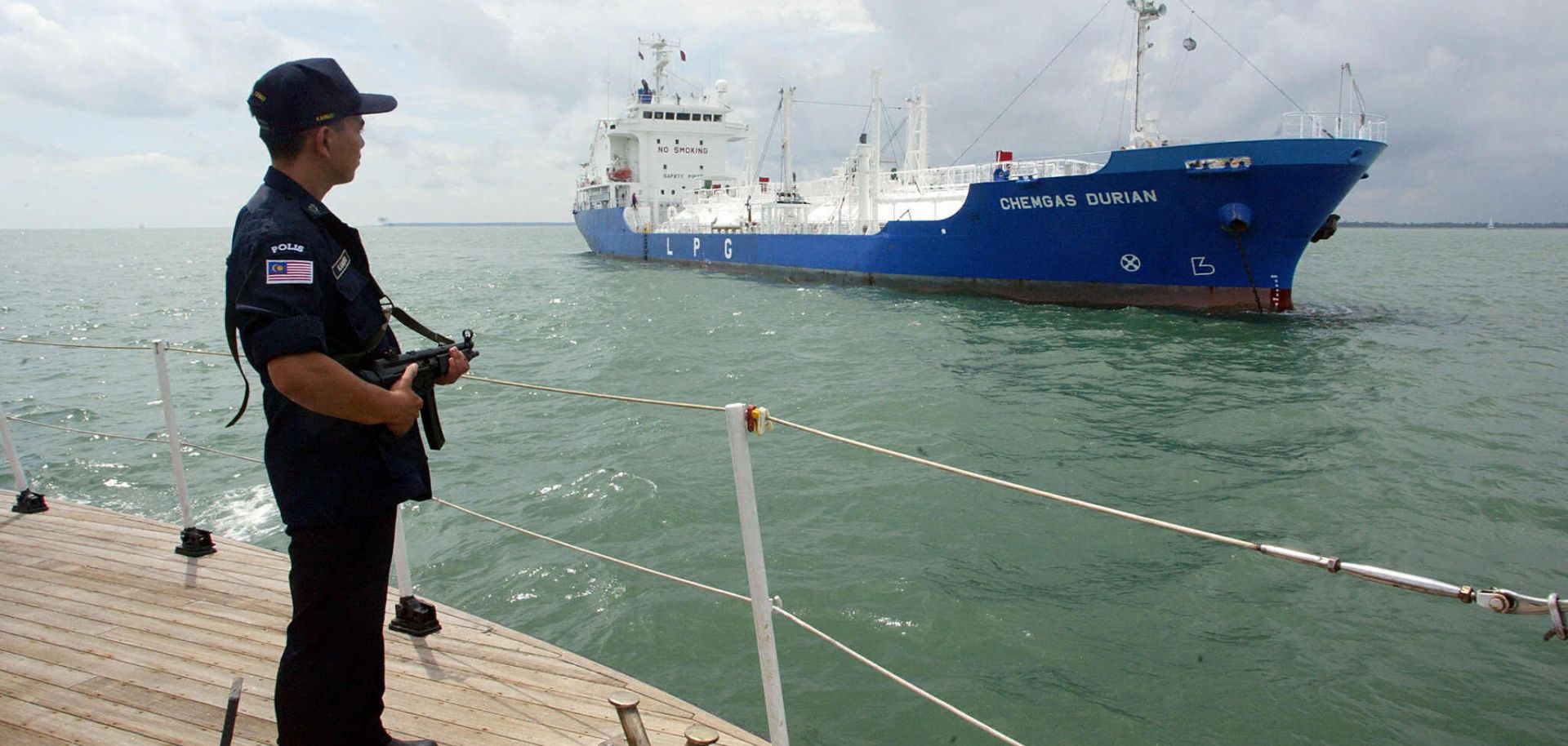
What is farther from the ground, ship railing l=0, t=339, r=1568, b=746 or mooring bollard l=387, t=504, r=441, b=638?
ship railing l=0, t=339, r=1568, b=746

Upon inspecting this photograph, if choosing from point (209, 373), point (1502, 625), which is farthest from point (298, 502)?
point (209, 373)

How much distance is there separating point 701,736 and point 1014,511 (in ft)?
15.7

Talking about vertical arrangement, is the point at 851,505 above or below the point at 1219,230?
below

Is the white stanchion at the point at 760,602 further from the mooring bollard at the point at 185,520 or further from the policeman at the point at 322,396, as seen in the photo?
the mooring bollard at the point at 185,520

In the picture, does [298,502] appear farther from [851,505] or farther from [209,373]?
[209,373]

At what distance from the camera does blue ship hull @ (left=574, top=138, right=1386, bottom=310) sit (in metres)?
15.6

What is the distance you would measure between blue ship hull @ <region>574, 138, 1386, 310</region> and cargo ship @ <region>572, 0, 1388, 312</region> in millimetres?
27

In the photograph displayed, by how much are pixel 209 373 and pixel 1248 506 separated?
48.7ft

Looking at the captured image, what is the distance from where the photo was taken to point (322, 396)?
1.56 metres

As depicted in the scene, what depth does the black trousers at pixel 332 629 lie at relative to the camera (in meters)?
1.75

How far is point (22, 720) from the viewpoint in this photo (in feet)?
7.55

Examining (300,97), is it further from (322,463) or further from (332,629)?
(332,629)

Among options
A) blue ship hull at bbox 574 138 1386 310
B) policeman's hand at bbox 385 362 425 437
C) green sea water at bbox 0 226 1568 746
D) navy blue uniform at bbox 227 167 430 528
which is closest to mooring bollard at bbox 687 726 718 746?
navy blue uniform at bbox 227 167 430 528

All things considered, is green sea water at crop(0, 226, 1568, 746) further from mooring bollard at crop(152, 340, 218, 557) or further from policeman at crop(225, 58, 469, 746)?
policeman at crop(225, 58, 469, 746)
